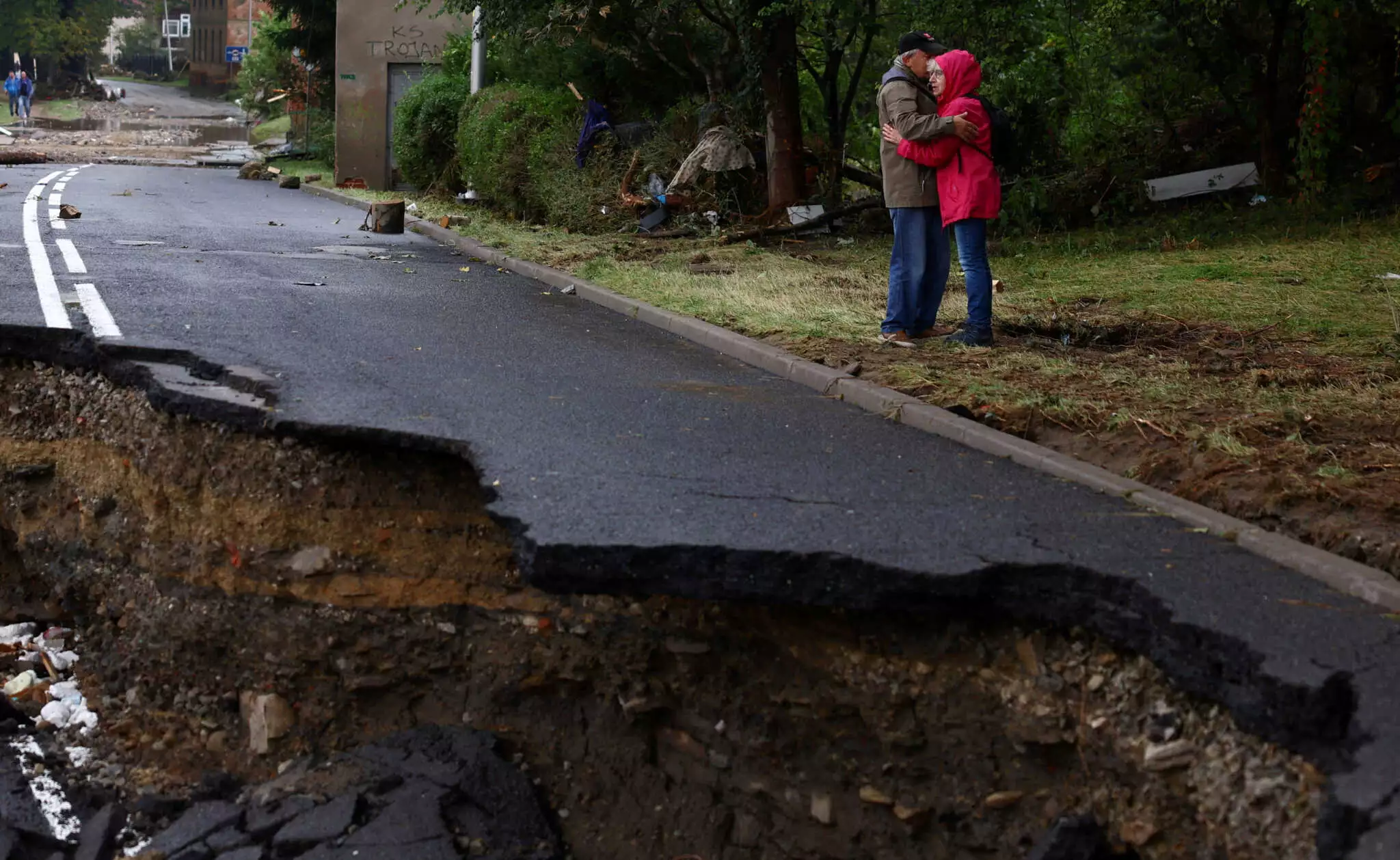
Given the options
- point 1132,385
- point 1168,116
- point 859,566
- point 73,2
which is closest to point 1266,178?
point 1168,116

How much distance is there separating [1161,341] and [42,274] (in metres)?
7.81

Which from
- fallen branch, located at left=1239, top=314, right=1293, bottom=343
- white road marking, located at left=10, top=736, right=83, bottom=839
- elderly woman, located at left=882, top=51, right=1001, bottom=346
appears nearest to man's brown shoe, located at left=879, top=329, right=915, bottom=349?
elderly woman, located at left=882, top=51, right=1001, bottom=346

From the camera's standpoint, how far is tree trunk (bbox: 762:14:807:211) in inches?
574

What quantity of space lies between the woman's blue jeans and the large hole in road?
383cm

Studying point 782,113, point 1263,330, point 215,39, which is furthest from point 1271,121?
point 215,39

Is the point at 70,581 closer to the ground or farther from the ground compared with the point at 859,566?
closer to the ground

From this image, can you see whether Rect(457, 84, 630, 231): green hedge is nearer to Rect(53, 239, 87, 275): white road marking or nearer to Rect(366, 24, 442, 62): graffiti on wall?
Rect(53, 239, 87, 275): white road marking

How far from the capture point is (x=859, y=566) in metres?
4.14

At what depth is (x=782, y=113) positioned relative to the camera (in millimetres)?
14703

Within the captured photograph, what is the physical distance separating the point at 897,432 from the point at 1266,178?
1036 cm

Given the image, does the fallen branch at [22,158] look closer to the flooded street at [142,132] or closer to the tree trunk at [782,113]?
the flooded street at [142,132]

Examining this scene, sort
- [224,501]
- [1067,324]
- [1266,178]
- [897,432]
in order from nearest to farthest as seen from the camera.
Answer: [224,501], [897,432], [1067,324], [1266,178]

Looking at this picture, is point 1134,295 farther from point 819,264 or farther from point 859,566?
point 859,566

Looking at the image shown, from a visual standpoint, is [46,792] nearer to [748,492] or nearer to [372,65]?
[748,492]
